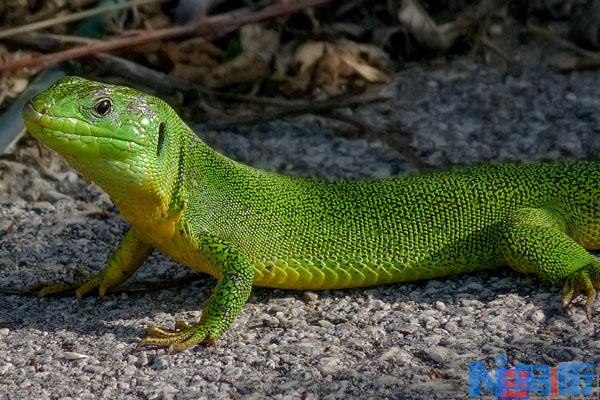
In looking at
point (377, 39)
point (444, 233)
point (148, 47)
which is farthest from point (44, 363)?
point (377, 39)

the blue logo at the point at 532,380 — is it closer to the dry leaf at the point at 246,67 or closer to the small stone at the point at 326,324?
the small stone at the point at 326,324

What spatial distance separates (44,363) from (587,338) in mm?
2277

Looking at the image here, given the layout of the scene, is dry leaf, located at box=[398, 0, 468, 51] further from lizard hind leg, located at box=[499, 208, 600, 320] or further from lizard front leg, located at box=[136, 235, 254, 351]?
lizard front leg, located at box=[136, 235, 254, 351]

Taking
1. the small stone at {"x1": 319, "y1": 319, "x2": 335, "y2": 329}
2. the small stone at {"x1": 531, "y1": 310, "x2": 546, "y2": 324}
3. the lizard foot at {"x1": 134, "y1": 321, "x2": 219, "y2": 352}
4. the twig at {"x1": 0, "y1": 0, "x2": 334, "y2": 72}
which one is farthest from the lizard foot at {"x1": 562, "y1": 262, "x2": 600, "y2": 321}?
the twig at {"x1": 0, "y1": 0, "x2": 334, "y2": 72}

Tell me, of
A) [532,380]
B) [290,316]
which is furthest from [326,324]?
[532,380]

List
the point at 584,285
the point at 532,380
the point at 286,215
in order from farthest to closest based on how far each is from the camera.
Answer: the point at 286,215
the point at 584,285
the point at 532,380

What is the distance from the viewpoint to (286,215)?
4.79 meters

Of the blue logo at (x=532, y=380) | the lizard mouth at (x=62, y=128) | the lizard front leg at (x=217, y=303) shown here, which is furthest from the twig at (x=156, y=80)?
the blue logo at (x=532, y=380)

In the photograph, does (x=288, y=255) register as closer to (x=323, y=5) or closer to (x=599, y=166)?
(x=599, y=166)

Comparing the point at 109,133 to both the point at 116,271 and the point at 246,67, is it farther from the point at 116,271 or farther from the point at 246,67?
the point at 246,67

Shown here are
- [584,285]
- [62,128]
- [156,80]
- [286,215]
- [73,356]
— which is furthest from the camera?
[156,80]

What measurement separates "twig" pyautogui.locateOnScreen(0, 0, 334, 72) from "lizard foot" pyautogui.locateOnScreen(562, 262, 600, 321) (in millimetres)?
3574

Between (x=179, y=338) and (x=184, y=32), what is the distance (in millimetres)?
3446

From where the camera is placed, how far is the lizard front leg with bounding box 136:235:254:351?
4242 mm
